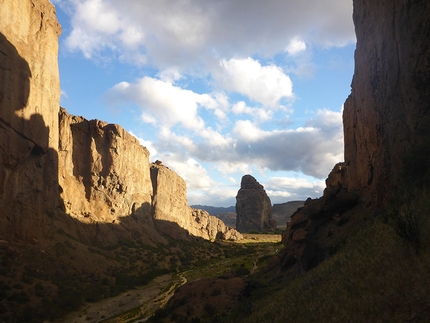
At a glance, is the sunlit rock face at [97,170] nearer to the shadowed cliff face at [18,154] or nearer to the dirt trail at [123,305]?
the shadowed cliff face at [18,154]

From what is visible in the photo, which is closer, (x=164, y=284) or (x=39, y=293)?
(x=39, y=293)

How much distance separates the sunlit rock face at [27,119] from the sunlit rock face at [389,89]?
32645mm

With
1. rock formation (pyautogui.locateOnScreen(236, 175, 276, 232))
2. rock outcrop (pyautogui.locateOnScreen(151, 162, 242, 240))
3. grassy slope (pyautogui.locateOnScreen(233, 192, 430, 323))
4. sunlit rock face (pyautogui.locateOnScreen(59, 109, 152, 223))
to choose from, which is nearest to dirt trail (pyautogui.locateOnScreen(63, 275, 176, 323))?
grassy slope (pyautogui.locateOnScreen(233, 192, 430, 323))

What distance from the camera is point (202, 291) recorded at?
2112cm

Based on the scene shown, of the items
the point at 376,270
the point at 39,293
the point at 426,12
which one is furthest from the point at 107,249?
→ the point at 426,12

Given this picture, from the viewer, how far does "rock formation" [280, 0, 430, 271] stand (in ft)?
55.1

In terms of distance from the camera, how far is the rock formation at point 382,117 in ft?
55.1

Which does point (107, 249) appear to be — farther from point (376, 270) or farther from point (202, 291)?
point (376, 270)

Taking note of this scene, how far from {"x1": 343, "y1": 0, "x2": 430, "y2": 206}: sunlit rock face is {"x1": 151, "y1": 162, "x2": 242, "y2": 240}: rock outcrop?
167 ft

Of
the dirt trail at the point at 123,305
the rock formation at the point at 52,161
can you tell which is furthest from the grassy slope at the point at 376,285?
→ the rock formation at the point at 52,161

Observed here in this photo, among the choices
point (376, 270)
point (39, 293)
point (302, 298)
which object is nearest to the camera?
point (376, 270)

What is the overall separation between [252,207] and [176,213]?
1838 inches

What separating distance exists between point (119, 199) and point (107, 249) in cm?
1283

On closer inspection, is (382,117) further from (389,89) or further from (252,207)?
(252,207)
